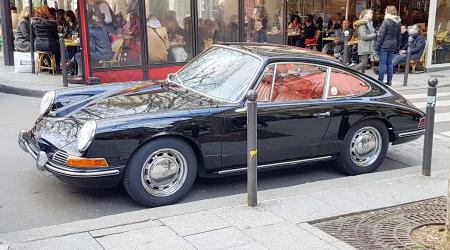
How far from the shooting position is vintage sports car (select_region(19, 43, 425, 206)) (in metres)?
4.74

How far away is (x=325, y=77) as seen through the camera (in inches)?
234

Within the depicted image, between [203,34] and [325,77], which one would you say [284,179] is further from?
[203,34]

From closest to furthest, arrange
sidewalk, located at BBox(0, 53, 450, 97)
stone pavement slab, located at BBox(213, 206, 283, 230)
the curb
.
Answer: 1. stone pavement slab, located at BBox(213, 206, 283, 230)
2. the curb
3. sidewalk, located at BBox(0, 53, 450, 97)

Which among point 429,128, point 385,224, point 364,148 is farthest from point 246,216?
point 429,128

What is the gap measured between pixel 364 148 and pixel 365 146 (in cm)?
3

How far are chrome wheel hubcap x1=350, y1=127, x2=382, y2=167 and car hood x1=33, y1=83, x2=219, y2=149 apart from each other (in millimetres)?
1840

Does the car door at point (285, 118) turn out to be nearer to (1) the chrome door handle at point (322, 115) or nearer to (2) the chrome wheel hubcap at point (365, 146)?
(1) the chrome door handle at point (322, 115)

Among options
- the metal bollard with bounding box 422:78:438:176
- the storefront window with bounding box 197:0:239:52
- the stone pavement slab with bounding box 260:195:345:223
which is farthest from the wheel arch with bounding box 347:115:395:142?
the storefront window with bounding box 197:0:239:52

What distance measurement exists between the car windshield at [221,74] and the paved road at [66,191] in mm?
1007

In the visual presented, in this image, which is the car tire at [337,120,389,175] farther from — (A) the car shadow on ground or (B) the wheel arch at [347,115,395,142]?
(A) the car shadow on ground

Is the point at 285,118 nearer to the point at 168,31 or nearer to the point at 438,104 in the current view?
the point at 438,104

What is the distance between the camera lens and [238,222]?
14.2ft

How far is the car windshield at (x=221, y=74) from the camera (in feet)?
18.0

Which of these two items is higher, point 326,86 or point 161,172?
point 326,86
